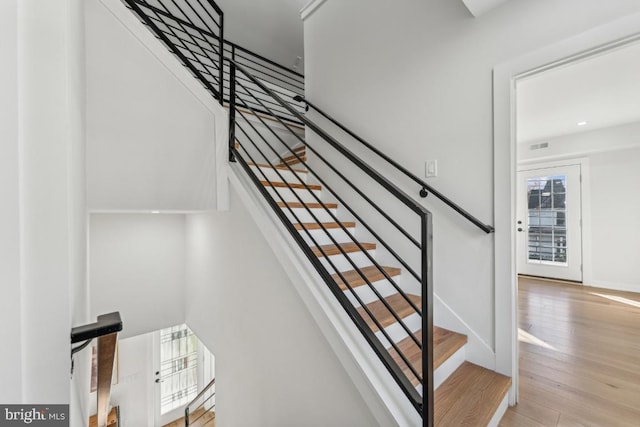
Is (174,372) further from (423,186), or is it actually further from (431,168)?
(431,168)

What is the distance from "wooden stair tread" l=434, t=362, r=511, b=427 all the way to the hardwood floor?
6.5 inches

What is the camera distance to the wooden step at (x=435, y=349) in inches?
56.6

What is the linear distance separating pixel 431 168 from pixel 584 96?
8.55 ft

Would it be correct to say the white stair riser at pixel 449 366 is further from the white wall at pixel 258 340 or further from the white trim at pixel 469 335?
the white wall at pixel 258 340

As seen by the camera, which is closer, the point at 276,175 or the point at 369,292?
the point at 369,292

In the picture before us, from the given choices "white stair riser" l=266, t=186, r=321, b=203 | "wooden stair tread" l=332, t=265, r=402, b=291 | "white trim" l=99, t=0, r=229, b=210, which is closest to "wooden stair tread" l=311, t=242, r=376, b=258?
"wooden stair tread" l=332, t=265, r=402, b=291

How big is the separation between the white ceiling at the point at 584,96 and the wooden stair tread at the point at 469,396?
209 centimetres

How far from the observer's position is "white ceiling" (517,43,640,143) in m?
2.44

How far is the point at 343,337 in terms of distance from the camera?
48.2 inches

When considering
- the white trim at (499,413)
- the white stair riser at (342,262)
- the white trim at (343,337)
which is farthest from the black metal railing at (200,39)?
the white trim at (499,413)

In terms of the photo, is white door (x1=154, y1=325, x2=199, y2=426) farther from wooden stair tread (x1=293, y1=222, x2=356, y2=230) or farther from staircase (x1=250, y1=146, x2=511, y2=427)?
staircase (x1=250, y1=146, x2=511, y2=427)

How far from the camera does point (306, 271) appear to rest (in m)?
1.48

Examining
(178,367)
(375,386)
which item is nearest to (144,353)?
(178,367)

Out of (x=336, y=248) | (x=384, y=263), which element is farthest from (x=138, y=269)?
(x=384, y=263)
